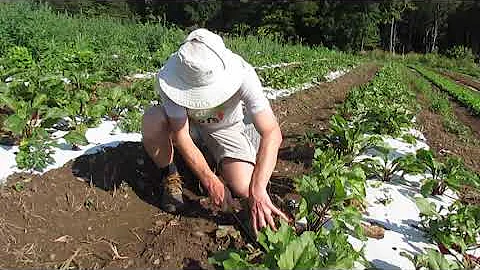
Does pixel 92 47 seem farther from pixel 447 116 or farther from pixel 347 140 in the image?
pixel 447 116

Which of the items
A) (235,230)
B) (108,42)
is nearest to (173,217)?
(235,230)

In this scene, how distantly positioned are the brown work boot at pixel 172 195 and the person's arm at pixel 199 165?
511 mm

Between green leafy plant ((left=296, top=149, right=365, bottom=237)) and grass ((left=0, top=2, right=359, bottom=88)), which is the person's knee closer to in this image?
green leafy plant ((left=296, top=149, right=365, bottom=237))

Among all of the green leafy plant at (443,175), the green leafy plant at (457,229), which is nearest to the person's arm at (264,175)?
the green leafy plant at (457,229)

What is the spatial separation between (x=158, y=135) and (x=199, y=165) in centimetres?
50

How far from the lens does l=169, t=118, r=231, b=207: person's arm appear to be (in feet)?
8.89

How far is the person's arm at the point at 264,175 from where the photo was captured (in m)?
2.62

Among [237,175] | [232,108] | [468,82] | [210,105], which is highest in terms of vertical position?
[210,105]

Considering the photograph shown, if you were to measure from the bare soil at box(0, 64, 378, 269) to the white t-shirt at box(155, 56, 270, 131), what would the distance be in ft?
2.00

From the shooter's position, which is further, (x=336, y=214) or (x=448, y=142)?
(x=448, y=142)

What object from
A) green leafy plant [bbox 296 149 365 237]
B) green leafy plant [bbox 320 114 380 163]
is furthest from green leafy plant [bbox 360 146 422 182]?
green leafy plant [bbox 296 149 365 237]

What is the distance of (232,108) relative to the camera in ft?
10.5

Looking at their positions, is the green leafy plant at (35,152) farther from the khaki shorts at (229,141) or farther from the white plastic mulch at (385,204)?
the khaki shorts at (229,141)

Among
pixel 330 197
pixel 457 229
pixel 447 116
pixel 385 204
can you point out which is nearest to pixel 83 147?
pixel 330 197
